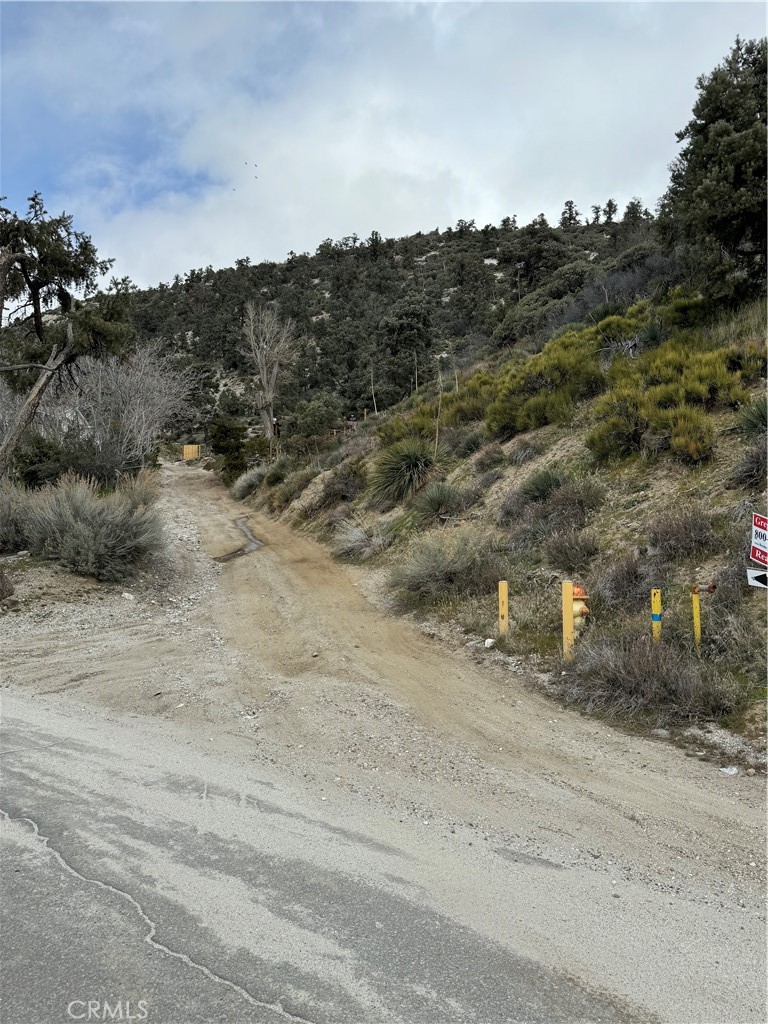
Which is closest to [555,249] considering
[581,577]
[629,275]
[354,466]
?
[629,275]

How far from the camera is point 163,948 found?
265 cm

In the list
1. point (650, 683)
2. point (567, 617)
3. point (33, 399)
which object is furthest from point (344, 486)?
point (650, 683)

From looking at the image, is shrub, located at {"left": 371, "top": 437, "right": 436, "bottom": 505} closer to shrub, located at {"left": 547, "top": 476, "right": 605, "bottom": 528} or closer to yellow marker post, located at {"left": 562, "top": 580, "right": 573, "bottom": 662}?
shrub, located at {"left": 547, "top": 476, "right": 605, "bottom": 528}

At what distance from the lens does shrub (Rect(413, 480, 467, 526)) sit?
13.4m

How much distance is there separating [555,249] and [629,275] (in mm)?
22247

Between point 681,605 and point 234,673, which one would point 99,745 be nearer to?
point 234,673

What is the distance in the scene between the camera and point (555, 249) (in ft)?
146

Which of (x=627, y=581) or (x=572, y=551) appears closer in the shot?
(x=627, y=581)

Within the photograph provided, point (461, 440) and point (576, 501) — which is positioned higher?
point (461, 440)

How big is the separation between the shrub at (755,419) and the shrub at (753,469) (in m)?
0.71

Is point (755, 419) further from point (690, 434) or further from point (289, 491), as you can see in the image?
point (289, 491)

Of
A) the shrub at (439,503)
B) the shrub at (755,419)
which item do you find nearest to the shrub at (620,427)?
the shrub at (755,419)

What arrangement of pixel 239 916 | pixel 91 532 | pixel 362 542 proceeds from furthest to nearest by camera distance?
pixel 362 542
pixel 91 532
pixel 239 916

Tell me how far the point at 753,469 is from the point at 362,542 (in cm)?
814
